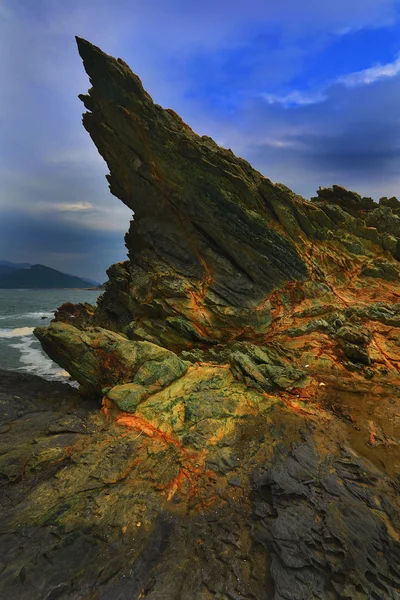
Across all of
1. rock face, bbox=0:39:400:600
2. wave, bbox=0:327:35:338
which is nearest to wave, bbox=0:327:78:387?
wave, bbox=0:327:35:338

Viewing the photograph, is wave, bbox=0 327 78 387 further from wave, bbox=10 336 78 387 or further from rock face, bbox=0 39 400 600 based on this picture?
rock face, bbox=0 39 400 600

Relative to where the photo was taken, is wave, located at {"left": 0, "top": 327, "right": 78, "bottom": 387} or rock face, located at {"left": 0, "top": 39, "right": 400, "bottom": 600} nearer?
rock face, located at {"left": 0, "top": 39, "right": 400, "bottom": 600}

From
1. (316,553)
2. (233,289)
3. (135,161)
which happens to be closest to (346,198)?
(233,289)

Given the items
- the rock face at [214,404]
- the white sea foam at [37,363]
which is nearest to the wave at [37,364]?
the white sea foam at [37,363]

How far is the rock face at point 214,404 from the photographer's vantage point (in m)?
7.44

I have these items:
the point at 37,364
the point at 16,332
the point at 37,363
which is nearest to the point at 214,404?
the point at 37,364

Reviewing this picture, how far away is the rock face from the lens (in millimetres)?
7443

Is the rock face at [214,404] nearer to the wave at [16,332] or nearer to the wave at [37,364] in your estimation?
the wave at [37,364]

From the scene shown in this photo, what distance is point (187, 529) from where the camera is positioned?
8297 millimetres

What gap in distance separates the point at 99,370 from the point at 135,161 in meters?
19.9

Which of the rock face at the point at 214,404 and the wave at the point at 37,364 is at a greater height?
the rock face at the point at 214,404

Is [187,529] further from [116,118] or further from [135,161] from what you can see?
[116,118]

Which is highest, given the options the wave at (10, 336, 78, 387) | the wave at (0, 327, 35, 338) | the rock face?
the rock face

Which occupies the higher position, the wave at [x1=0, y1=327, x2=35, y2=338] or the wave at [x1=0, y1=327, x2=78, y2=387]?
the wave at [x1=0, y1=327, x2=35, y2=338]
